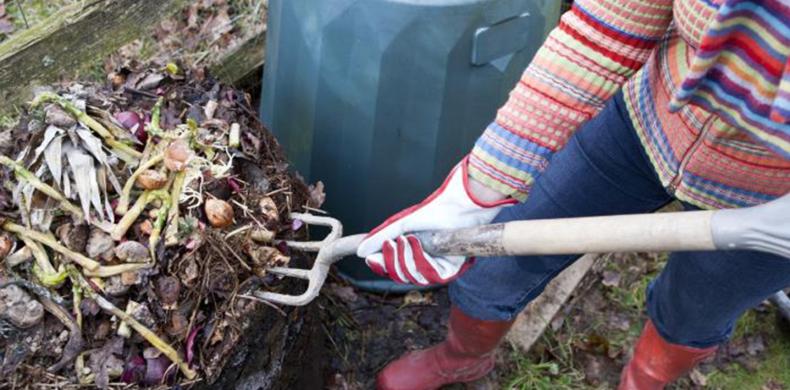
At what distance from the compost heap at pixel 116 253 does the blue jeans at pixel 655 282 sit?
1.62ft

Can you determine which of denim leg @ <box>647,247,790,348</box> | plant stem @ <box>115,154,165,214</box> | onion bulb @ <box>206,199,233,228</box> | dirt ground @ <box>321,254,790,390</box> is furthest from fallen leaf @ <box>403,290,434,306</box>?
plant stem @ <box>115,154,165,214</box>

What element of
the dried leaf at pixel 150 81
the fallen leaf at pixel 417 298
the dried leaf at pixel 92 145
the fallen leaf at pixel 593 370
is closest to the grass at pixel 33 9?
the dried leaf at pixel 150 81

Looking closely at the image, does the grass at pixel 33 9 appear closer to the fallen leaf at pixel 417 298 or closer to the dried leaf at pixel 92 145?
the dried leaf at pixel 92 145

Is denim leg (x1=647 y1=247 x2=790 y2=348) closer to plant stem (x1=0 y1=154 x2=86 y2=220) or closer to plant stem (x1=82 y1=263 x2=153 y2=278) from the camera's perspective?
plant stem (x1=82 y1=263 x2=153 y2=278)

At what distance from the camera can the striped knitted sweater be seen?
1.01m

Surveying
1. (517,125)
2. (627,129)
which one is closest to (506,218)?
(627,129)

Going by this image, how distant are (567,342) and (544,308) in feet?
0.39

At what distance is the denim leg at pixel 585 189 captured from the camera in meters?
1.48

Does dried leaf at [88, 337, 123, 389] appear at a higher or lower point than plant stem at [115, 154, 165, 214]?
lower

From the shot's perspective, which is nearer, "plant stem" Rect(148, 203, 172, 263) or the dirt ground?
"plant stem" Rect(148, 203, 172, 263)

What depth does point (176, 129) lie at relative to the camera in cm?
160

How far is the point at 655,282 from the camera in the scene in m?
1.80

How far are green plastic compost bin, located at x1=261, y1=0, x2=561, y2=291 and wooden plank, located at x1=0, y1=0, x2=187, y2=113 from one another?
0.39 metres

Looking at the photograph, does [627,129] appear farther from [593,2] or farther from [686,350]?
[686,350]
